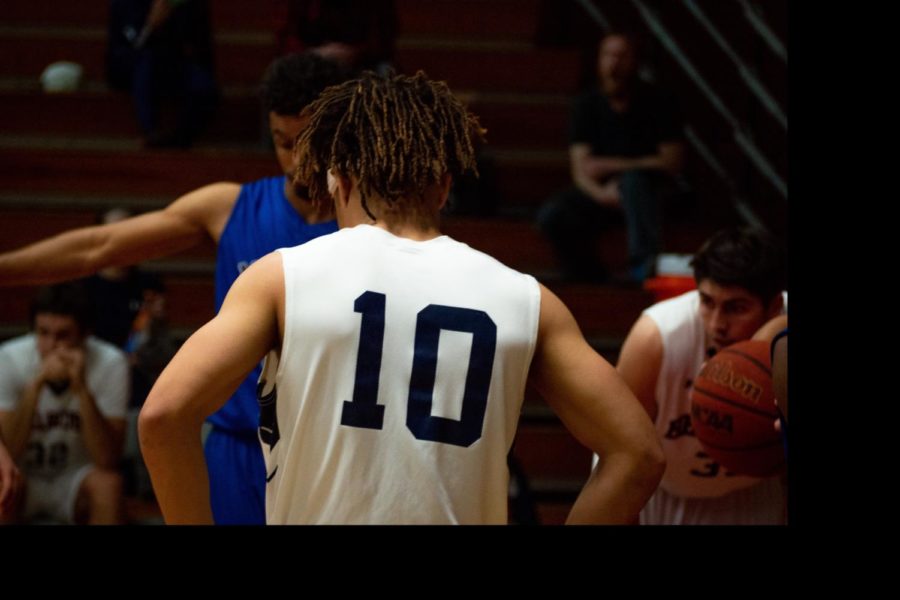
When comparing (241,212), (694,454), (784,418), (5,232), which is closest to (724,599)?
(784,418)

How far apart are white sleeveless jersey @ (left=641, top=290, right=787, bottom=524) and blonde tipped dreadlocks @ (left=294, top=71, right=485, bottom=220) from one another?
5.60 ft

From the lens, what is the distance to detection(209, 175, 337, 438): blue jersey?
3.37 m

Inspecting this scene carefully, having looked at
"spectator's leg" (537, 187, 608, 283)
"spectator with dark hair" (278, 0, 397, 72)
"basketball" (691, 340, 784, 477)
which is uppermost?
"spectator with dark hair" (278, 0, 397, 72)

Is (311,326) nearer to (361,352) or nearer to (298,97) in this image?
(361,352)

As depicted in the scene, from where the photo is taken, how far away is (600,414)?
222 centimetres

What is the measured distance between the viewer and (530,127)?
743cm

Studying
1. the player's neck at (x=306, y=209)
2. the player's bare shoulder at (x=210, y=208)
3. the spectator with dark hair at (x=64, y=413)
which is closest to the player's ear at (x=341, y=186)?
the player's neck at (x=306, y=209)

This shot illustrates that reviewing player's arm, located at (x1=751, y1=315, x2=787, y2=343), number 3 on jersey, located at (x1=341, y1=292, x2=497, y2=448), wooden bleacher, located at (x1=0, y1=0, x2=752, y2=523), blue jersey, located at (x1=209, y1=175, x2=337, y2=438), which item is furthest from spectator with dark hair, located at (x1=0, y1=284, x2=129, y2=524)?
number 3 on jersey, located at (x1=341, y1=292, x2=497, y2=448)

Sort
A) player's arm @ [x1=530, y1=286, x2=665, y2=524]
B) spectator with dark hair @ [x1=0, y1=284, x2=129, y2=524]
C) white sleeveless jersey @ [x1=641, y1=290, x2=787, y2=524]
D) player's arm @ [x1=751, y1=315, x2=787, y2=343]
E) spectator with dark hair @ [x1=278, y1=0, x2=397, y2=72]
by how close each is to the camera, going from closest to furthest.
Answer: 1. player's arm @ [x1=530, y1=286, x2=665, y2=524]
2. player's arm @ [x1=751, y1=315, x2=787, y2=343]
3. white sleeveless jersey @ [x1=641, y1=290, x2=787, y2=524]
4. spectator with dark hair @ [x1=0, y1=284, x2=129, y2=524]
5. spectator with dark hair @ [x1=278, y1=0, x2=397, y2=72]

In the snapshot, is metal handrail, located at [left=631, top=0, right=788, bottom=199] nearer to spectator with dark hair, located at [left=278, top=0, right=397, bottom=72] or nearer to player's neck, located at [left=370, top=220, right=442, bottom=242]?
spectator with dark hair, located at [left=278, top=0, right=397, bottom=72]

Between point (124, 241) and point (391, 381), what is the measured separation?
1.42 m

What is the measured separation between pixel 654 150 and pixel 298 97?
3599 mm

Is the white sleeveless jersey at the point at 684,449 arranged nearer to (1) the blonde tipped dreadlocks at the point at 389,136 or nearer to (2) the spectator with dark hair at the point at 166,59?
(1) the blonde tipped dreadlocks at the point at 389,136

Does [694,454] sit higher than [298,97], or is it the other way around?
[298,97]
